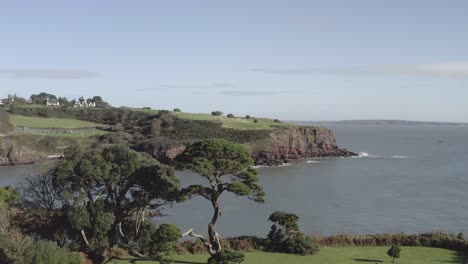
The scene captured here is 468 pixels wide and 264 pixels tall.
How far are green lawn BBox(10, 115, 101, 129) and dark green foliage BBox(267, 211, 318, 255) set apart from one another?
9452cm

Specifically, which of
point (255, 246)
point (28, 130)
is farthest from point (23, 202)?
point (28, 130)

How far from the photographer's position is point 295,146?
338 ft

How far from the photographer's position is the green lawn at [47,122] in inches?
4420

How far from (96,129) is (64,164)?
87682 mm

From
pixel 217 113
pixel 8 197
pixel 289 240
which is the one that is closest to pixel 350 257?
pixel 289 240

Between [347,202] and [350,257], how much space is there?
24.7 m

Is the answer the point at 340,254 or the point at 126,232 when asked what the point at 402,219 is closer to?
the point at 340,254

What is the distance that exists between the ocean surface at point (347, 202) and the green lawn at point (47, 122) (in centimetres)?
3467

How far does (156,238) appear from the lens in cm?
2514

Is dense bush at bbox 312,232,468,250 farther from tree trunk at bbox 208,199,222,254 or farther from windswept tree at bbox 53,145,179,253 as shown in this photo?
windswept tree at bbox 53,145,179,253

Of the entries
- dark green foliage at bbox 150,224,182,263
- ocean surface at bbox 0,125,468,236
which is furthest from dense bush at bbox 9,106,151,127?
dark green foliage at bbox 150,224,182,263

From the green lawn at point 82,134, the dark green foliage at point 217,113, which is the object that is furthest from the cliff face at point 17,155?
the dark green foliage at point 217,113

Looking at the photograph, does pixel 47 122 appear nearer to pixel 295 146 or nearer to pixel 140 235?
pixel 295 146

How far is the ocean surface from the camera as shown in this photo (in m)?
39.8
